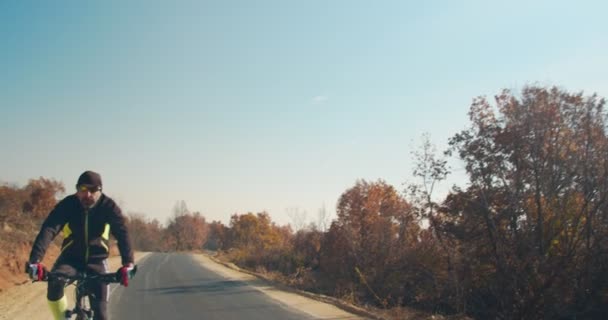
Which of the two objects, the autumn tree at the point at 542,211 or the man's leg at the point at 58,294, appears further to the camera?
the autumn tree at the point at 542,211

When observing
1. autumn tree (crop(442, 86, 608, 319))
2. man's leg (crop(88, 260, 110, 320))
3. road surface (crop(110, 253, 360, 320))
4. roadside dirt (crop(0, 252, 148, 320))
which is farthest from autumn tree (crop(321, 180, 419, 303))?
man's leg (crop(88, 260, 110, 320))

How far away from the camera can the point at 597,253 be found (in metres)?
16.6

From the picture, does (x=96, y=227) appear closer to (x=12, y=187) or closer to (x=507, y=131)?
(x=507, y=131)

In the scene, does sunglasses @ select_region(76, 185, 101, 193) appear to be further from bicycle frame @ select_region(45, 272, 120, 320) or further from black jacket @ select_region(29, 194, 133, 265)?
bicycle frame @ select_region(45, 272, 120, 320)

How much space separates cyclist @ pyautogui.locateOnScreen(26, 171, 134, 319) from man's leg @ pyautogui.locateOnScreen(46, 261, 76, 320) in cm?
4

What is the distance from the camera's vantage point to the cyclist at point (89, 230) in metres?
4.95

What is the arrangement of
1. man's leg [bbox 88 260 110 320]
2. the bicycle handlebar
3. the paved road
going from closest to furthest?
1. the bicycle handlebar
2. man's leg [bbox 88 260 110 320]
3. the paved road

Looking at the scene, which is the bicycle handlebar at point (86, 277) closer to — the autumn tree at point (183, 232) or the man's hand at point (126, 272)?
the man's hand at point (126, 272)

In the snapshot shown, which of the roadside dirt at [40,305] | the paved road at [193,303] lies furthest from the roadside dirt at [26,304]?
the paved road at [193,303]

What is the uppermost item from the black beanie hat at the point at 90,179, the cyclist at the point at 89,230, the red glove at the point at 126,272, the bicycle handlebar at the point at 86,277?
the black beanie hat at the point at 90,179

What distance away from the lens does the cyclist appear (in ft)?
16.3

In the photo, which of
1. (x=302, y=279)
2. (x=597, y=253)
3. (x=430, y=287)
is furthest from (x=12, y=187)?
(x=597, y=253)

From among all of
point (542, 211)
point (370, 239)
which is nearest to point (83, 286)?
point (542, 211)

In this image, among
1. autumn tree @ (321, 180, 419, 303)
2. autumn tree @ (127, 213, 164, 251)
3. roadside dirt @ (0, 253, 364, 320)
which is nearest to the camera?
roadside dirt @ (0, 253, 364, 320)
